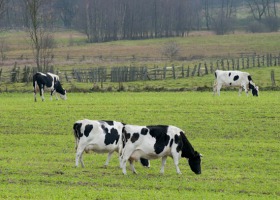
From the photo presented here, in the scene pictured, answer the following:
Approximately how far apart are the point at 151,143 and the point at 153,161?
3.25 meters

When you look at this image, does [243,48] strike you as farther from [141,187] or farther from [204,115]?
[141,187]

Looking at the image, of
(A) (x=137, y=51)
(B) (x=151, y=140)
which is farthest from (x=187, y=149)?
(A) (x=137, y=51)

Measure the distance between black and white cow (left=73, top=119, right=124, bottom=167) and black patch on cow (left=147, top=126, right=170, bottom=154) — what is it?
62.6 inches

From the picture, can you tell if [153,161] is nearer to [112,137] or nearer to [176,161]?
Answer: [112,137]

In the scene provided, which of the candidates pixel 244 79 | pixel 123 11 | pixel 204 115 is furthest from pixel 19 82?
pixel 123 11

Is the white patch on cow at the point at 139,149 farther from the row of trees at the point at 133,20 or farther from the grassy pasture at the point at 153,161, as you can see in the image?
the row of trees at the point at 133,20

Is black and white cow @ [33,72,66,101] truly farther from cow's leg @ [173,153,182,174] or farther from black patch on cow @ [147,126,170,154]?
cow's leg @ [173,153,182,174]

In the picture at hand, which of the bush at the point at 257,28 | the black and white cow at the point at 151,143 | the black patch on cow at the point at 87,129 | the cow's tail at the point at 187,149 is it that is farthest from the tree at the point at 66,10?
the black and white cow at the point at 151,143

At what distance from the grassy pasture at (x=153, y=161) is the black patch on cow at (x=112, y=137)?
766mm

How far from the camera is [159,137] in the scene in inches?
728

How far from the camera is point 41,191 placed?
1575 centimetres

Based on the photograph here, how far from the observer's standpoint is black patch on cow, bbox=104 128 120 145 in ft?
64.5

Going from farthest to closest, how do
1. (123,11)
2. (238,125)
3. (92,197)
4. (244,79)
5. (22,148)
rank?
(123,11), (244,79), (238,125), (22,148), (92,197)

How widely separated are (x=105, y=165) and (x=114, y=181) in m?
2.65
